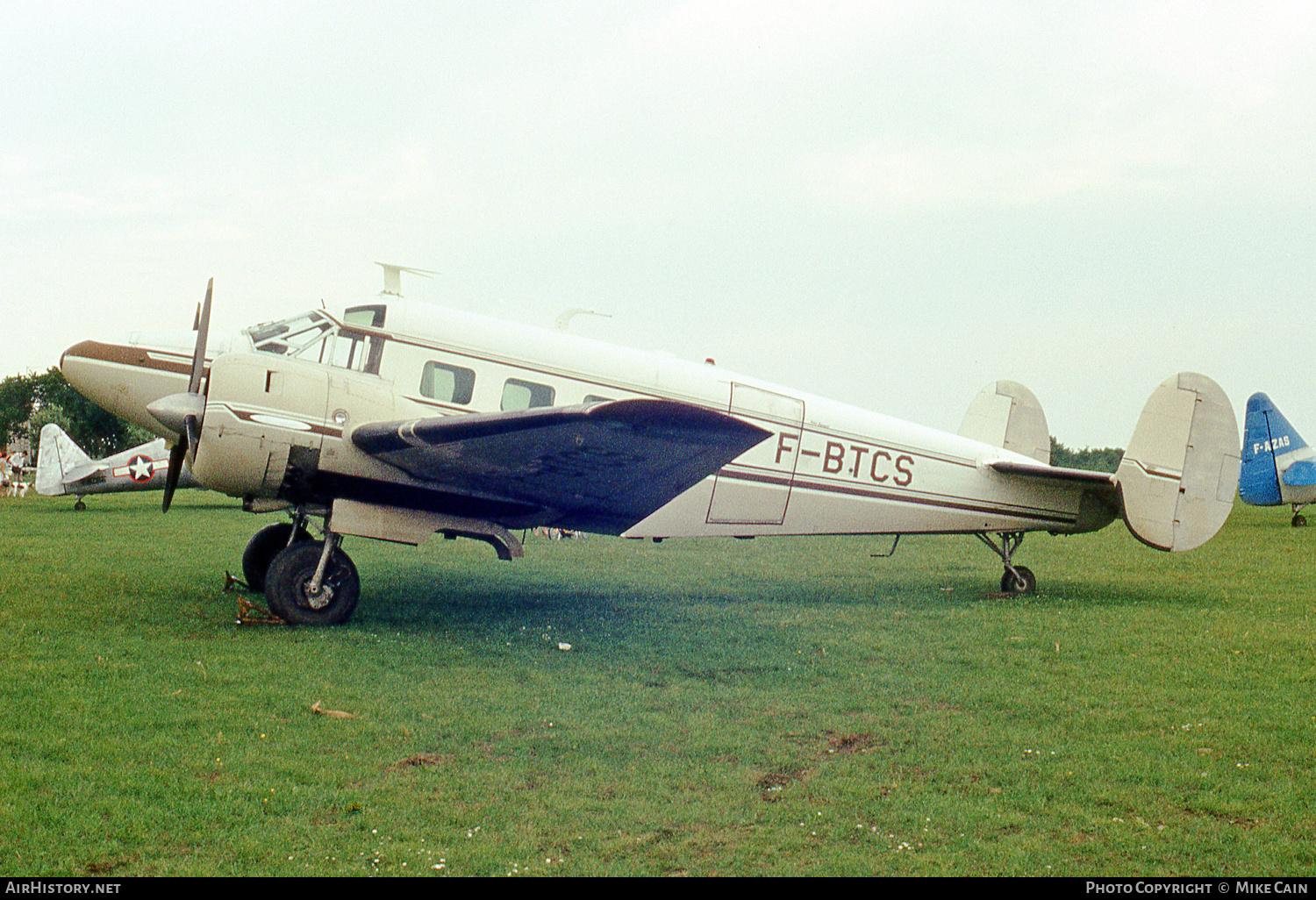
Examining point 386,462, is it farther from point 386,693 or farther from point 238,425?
point 386,693

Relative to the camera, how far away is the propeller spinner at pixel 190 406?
8023 mm

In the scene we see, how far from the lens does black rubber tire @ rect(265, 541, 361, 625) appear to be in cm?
826

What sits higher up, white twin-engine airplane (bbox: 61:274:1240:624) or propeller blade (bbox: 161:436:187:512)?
white twin-engine airplane (bbox: 61:274:1240:624)

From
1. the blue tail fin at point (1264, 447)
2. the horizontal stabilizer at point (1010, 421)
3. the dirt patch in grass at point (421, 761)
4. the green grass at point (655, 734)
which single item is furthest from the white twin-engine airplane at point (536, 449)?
the blue tail fin at point (1264, 447)

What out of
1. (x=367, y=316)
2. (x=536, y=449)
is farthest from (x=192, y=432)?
(x=536, y=449)

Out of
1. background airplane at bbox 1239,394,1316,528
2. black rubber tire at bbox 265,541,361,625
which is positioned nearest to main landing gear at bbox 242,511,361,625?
black rubber tire at bbox 265,541,361,625

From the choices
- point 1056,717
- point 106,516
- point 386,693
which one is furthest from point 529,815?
point 106,516

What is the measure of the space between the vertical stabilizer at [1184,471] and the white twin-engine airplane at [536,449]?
0.9 inches

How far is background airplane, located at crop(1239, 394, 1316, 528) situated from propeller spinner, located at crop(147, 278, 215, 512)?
23.1 meters

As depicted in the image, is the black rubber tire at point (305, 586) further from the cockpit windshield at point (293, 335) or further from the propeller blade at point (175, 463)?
the cockpit windshield at point (293, 335)

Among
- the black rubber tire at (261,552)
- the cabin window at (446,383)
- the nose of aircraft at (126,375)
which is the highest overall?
the cabin window at (446,383)

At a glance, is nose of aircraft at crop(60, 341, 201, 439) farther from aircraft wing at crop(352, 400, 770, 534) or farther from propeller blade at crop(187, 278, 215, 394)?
aircraft wing at crop(352, 400, 770, 534)

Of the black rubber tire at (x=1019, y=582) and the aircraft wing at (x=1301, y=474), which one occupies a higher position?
the aircraft wing at (x=1301, y=474)

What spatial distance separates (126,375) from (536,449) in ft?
13.3
